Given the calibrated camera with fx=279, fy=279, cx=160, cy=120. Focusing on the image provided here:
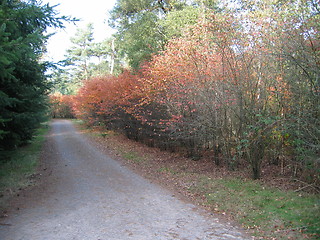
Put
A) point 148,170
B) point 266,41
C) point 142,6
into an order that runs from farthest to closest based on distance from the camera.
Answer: point 142,6, point 148,170, point 266,41

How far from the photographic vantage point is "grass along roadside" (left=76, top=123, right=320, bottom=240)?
5.37 m

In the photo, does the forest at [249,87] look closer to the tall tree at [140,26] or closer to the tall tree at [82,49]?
the tall tree at [140,26]

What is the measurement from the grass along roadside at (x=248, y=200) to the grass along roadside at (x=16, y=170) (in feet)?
13.3

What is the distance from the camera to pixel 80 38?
4475cm

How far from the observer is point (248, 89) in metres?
8.52

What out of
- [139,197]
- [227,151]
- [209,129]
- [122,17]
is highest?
[122,17]

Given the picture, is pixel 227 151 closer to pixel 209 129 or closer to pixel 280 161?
pixel 209 129

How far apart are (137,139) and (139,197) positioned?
35.8 ft

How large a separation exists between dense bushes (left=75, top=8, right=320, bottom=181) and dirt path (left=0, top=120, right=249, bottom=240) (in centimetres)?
272

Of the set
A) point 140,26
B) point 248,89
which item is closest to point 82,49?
point 140,26

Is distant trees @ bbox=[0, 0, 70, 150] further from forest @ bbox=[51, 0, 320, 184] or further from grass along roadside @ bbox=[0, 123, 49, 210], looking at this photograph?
forest @ bbox=[51, 0, 320, 184]

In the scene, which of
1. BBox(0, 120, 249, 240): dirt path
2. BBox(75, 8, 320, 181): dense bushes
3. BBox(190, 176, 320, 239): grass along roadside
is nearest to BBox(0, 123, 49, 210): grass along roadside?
BBox(0, 120, 249, 240): dirt path

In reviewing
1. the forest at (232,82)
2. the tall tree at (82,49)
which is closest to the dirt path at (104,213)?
the forest at (232,82)

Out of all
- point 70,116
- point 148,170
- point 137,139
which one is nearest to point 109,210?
point 148,170
